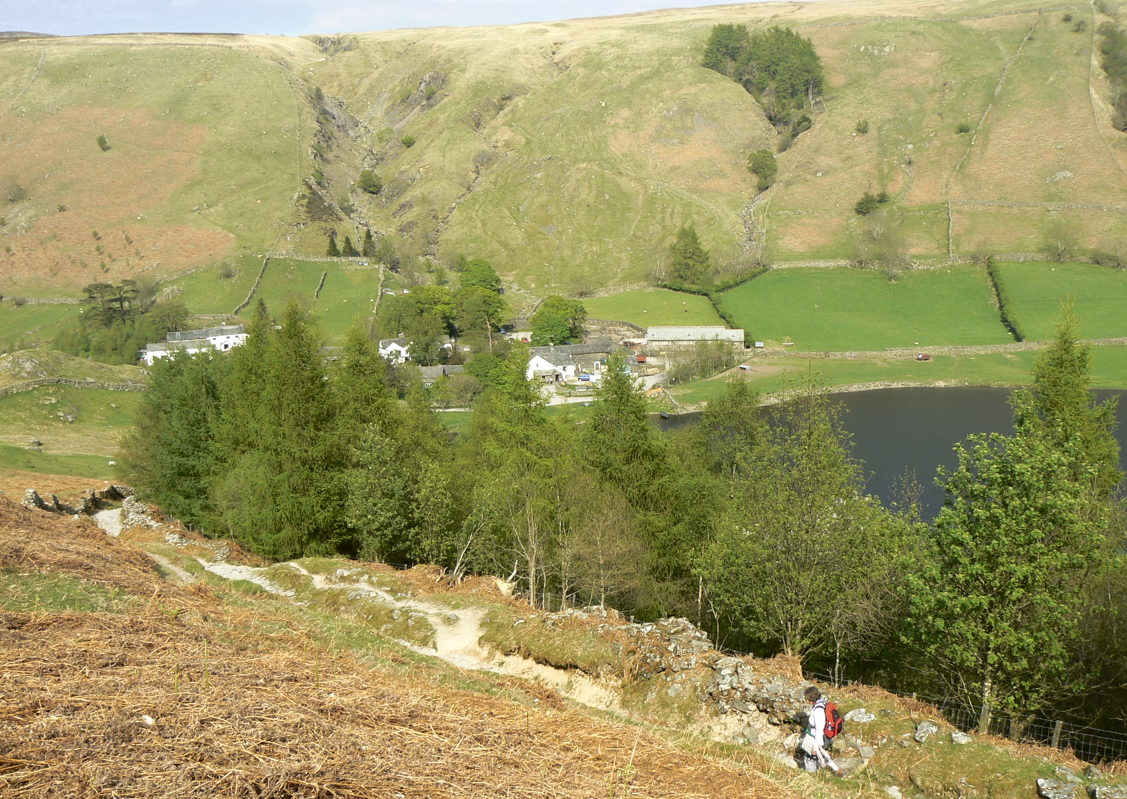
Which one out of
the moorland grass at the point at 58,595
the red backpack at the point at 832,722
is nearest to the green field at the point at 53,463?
the moorland grass at the point at 58,595

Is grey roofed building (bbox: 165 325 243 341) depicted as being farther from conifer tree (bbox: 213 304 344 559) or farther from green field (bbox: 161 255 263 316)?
conifer tree (bbox: 213 304 344 559)

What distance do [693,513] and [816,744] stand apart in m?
21.5

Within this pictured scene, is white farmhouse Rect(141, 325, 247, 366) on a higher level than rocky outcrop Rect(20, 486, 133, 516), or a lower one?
higher

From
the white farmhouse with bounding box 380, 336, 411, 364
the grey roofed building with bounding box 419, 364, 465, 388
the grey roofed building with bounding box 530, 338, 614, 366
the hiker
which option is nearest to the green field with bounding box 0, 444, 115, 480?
the grey roofed building with bounding box 419, 364, 465, 388

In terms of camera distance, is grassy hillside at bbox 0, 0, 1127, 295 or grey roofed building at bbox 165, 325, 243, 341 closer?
grey roofed building at bbox 165, 325, 243, 341

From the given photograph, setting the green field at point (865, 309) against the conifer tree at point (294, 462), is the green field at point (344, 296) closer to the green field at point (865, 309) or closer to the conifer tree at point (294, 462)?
the green field at point (865, 309)

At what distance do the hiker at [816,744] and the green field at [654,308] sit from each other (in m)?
120

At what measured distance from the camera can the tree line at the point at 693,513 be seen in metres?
19.4

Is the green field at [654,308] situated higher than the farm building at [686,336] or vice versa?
the green field at [654,308]

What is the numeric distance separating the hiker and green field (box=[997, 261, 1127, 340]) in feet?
409

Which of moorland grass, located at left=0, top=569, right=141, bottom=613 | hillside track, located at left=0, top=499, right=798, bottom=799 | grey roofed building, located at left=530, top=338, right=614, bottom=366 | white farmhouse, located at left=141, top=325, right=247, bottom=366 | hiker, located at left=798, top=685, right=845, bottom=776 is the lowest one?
hiker, located at left=798, top=685, right=845, bottom=776

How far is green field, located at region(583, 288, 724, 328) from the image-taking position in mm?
135375

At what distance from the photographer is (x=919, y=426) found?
87875 mm

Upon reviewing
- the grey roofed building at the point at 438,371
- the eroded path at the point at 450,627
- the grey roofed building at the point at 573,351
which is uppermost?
the grey roofed building at the point at 573,351
